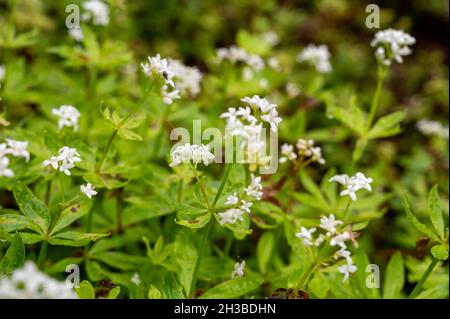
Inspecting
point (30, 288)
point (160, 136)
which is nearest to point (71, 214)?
point (30, 288)

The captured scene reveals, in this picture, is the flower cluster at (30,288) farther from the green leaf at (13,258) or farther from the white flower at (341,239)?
the white flower at (341,239)

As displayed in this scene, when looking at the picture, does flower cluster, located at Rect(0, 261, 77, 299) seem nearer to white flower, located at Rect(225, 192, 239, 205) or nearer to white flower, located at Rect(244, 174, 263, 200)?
white flower, located at Rect(225, 192, 239, 205)

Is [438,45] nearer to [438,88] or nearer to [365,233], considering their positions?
[438,88]

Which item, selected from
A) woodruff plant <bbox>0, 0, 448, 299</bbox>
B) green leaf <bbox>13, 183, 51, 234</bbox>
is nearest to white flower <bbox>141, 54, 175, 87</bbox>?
woodruff plant <bbox>0, 0, 448, 299</bbox>

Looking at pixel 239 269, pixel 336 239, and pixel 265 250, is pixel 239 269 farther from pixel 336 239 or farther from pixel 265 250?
pixel 265 250

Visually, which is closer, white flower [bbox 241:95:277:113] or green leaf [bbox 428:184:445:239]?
white flower [bbox 241:95:277:113]

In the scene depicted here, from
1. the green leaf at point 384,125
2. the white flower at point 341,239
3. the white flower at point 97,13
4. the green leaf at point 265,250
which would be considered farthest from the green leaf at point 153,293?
the white flower at point 97,13
